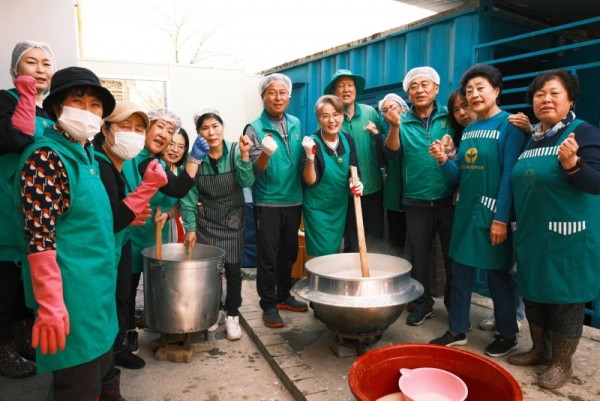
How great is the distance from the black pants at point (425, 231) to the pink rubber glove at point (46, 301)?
2.71 metres

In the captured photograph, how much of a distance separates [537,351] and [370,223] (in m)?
1.64

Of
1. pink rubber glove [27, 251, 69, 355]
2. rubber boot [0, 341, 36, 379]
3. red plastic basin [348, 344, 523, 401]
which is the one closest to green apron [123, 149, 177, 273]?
rubber boot [0, 341, 36, 379]

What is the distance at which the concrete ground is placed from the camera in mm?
2672

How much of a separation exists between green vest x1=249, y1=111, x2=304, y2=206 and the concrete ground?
114cm

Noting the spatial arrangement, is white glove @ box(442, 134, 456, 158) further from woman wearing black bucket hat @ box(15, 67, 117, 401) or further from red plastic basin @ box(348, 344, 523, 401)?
woman wearing black bucket hat @ box(15, 67, 117, 401)

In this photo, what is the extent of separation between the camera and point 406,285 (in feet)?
8.89

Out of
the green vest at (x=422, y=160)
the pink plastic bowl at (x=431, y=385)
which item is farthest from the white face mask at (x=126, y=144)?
the green vest at (x=422, y=160)

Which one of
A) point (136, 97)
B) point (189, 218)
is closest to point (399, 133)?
point (189, 218)

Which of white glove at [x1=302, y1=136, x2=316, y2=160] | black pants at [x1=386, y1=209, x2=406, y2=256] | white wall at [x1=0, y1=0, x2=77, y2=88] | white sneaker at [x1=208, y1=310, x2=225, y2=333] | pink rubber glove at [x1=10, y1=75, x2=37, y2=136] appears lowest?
white sneaker at [x1=208, y1=310, x2=225, y2=333]

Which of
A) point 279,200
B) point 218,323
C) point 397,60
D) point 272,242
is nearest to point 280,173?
point 279,200

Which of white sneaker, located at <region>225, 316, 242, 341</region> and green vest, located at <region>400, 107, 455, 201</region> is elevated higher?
green vest, located at <region>400, 107, 455, 201</region>

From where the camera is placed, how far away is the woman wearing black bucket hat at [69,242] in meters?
1.63

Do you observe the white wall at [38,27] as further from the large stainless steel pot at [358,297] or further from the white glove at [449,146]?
the white glove at [449,146]

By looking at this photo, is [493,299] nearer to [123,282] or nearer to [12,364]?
[123,282]
